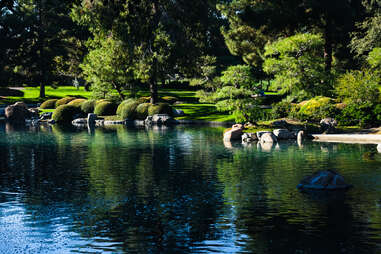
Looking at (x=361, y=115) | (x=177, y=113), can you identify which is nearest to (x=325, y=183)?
(x=361, y=115)

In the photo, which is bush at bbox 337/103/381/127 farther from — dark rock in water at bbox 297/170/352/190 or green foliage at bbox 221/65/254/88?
dark rock in water at bbox 297/170/352/190

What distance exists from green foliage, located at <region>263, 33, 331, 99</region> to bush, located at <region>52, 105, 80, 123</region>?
2272 centimetres

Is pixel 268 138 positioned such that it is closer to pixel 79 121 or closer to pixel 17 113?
pixel 79 121

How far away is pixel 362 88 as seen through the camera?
130 ft

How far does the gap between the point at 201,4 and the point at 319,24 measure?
12.2 m

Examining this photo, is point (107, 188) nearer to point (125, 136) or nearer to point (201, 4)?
point (125, 136)

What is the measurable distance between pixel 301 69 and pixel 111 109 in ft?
75.7

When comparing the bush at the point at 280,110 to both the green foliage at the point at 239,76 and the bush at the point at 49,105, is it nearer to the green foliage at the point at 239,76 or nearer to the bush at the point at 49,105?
the green foliage at the point at 239,76

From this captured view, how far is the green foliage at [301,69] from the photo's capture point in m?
46.5

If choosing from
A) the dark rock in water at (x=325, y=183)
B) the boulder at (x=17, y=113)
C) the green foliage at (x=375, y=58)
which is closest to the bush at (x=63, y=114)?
the boulder at (x=17, y=113)

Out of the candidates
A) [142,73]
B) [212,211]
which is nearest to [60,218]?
[212,211]

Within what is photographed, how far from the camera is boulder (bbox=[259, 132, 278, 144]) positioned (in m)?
35.0

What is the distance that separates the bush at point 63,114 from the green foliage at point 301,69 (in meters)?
22.7

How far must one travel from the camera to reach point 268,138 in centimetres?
3506
